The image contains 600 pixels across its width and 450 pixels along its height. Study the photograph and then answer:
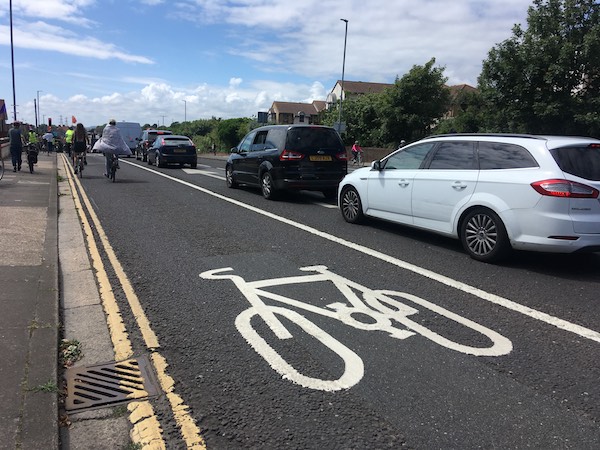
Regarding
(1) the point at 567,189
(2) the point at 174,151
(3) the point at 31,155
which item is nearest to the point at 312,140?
(1) the point at 567,189

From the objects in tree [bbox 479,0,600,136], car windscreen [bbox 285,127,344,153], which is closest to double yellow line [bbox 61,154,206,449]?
car windscreen [bbox 285,127,344,153]

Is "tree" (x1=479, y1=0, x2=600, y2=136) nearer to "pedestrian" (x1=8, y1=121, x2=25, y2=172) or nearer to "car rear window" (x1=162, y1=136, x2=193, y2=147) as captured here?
"car rear window" (x1=162, y1=136, x2=193, y2=147)

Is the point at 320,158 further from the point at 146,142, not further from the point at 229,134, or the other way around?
the point at 229,134

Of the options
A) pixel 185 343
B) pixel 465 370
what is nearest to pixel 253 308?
pixel 185 343

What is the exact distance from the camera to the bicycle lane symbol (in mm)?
3570

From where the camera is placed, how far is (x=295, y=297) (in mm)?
4977

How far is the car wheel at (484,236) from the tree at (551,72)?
2083cm

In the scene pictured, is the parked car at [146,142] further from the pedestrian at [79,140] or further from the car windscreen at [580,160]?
the car windscreen at [580,160]

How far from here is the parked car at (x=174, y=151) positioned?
2272 cm

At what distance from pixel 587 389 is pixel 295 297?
260 centimetres

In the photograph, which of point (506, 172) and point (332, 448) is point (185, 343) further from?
point (506, 172)

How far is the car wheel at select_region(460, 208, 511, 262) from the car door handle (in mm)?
348

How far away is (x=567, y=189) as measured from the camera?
560cm

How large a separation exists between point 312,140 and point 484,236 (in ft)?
19.6
